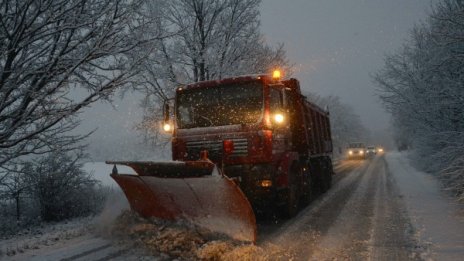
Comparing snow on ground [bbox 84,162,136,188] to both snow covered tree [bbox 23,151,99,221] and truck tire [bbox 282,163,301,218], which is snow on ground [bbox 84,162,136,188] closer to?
snow covered tree [bbox 23,151,99,221]

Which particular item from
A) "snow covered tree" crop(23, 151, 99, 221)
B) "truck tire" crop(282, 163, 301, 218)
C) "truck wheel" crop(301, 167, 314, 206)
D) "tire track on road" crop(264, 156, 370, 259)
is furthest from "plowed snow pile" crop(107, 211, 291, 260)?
"snow covered tree" crop(23, 151, 99, 221)

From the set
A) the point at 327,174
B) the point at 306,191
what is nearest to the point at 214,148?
the point at 306,191

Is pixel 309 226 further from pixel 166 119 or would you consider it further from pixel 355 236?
pixel 166 119

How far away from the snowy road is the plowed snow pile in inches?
9.6

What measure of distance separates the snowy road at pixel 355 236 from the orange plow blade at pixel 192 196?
0.72 meters

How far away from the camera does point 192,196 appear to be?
240 inches

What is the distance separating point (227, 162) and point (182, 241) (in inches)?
89.4

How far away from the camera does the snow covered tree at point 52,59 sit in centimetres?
472

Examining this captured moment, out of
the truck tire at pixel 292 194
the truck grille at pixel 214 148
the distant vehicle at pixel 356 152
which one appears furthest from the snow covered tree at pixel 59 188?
the distant vehicle at pixel 356 152

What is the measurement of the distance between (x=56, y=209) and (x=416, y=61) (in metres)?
15.1

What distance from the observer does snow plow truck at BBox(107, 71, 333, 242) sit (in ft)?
19.3

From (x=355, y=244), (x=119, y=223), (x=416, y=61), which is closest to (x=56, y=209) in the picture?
(x=119, y=223)

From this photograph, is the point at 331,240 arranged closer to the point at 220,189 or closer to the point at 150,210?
the point at 220,189

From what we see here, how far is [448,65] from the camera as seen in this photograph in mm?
11047
